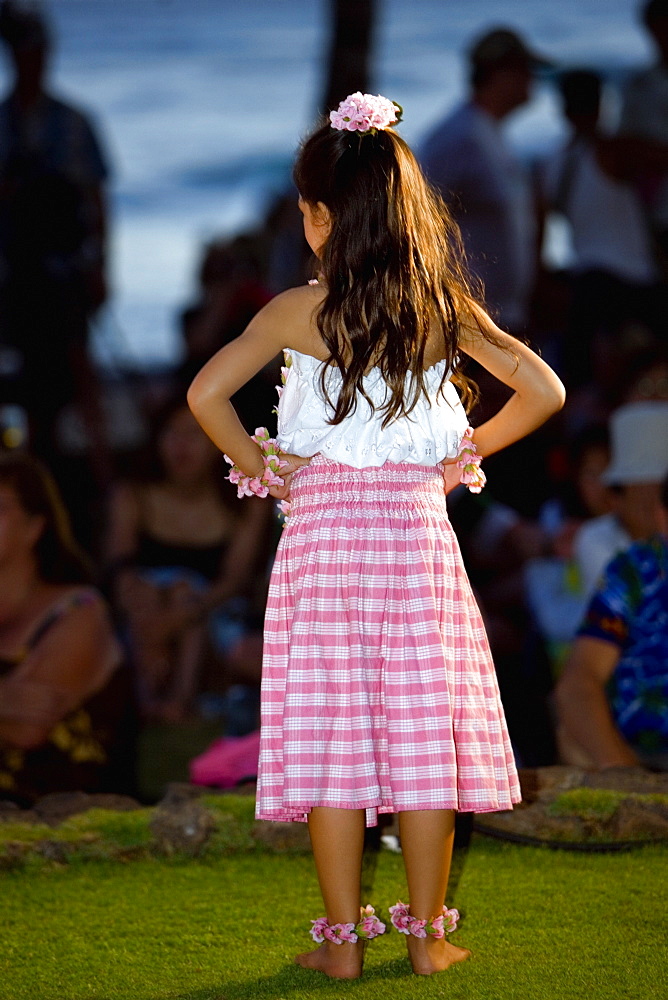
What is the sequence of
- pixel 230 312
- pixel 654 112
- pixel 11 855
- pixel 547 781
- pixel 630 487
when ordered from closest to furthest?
pixel 11 855, pixel 547 781, pixel 630 487, pixel 654 112, pixel 230 312

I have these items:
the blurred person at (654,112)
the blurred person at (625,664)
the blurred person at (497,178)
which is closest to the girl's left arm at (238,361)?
the blurred person at (625,664)

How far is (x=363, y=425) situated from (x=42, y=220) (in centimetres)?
461

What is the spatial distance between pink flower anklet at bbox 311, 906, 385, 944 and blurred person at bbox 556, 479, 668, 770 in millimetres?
1279

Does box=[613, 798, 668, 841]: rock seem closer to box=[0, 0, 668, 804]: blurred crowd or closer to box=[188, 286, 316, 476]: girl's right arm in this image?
box=[0, 0, 668, 804]: blurred crowd

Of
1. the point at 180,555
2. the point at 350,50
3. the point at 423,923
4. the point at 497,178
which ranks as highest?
the point at 350,50

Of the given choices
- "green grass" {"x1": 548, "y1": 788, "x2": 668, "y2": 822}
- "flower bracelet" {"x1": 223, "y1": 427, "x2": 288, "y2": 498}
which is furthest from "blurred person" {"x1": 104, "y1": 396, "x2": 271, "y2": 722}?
"flower bracelet" {"x1": 223, "y1": 427, "x2": 288, "y2": 498}

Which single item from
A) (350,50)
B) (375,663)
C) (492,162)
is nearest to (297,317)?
(375,663)

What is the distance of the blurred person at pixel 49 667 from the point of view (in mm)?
3904

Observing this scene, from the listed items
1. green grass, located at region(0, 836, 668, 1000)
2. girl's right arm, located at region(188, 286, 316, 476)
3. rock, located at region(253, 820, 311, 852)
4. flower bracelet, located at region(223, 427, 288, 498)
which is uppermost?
girl's right arm, located at region(188, 286, 316, 476)

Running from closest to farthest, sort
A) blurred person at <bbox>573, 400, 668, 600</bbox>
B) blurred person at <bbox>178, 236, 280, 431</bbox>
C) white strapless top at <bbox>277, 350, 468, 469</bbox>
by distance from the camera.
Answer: white strapless top at <bbox>277, 350, 468, 469</bbox> → blurred person at <bbox>573, 400, 668, 600</bbox> → blurred person at <bbox>178, 236, 280, 431</bbox>

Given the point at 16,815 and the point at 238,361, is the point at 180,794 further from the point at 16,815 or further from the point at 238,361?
the point at 238,361

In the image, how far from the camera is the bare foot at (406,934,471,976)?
2.53 metres

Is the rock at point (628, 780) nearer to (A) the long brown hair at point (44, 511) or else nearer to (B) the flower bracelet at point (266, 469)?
(B) the flower bracelet at point (266, 469)

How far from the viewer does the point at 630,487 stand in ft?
15.0
